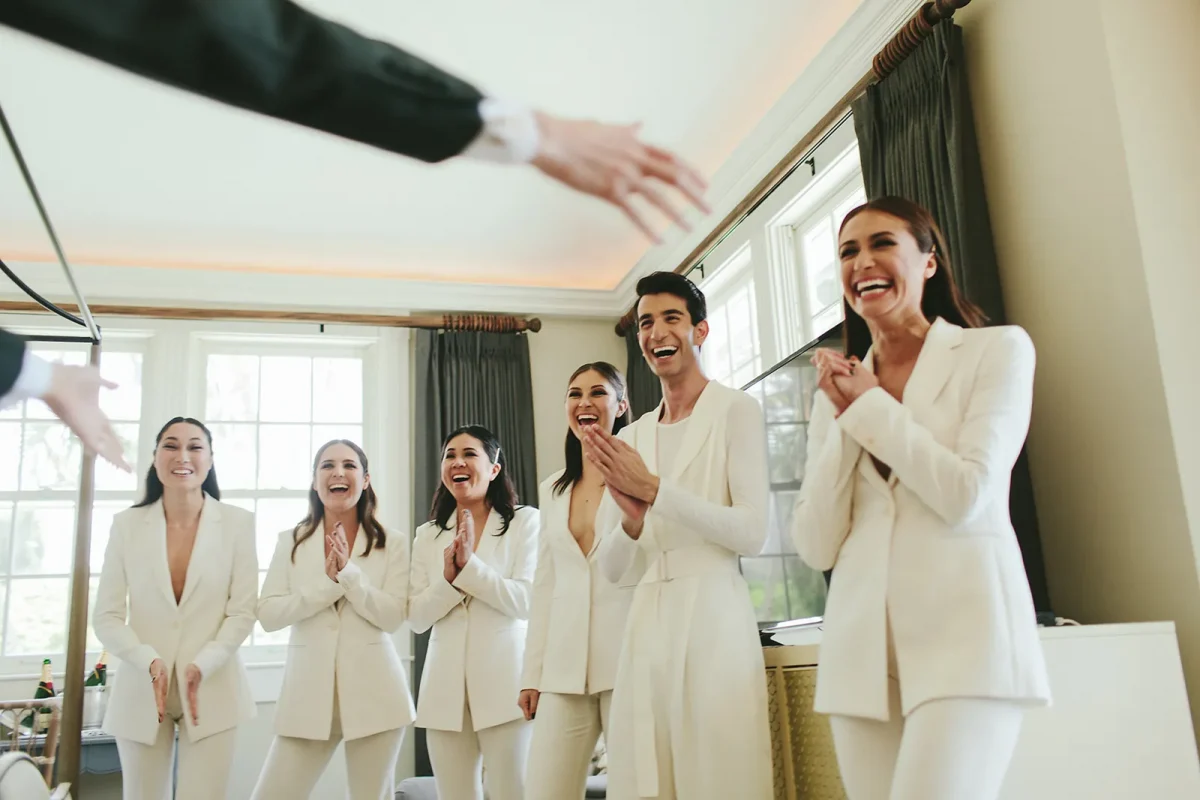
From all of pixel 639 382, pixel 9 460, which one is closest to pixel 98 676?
pixel 9 460

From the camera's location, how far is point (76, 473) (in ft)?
17.8

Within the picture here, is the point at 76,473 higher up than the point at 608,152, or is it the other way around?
the point at 76,473

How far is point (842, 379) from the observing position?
1.67 m

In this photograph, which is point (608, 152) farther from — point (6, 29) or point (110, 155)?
point (110, 155)

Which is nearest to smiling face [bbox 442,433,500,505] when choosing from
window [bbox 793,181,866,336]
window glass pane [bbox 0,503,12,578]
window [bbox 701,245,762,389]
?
window [bbox 793,181,866,336]

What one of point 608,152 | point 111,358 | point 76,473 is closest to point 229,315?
point 111,358

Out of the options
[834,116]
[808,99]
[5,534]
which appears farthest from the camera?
[5,534]

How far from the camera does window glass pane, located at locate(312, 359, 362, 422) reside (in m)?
5.84

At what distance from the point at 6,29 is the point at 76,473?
545cm

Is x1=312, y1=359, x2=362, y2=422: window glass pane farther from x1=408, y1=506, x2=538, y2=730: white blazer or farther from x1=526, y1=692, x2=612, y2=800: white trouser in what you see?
x1=526, y1=692, x2=612, y2=800: white trouser

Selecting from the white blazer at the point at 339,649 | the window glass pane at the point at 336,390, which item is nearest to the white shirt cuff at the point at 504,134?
the white blazer at the point at 339,649

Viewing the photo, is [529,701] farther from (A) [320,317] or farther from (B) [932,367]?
(A) [320,317]

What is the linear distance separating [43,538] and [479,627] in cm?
325

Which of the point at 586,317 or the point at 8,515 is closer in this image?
the point at 8,515
